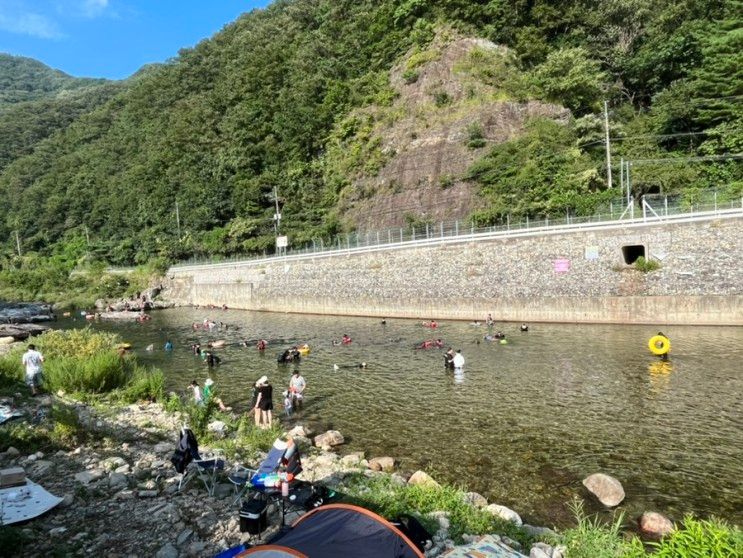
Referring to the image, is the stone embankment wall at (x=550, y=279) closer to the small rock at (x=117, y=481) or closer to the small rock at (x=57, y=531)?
the small rock at (x=117, y=481)

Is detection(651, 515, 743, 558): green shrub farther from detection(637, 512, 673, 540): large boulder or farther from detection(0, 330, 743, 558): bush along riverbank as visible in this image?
detection(637, 512, 673, 540): large boulder

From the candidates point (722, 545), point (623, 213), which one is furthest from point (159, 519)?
point (623, 213)

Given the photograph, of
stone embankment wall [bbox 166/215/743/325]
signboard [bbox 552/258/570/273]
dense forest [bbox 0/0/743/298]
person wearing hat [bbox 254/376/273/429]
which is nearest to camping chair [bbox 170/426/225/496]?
person wearing hat [bbox 254/376/273/429]

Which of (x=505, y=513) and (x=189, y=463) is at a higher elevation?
(x=189, y=463)

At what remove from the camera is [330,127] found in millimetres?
73438

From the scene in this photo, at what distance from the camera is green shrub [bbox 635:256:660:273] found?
95.6 ft

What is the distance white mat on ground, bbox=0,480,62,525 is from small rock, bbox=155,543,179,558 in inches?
99.8

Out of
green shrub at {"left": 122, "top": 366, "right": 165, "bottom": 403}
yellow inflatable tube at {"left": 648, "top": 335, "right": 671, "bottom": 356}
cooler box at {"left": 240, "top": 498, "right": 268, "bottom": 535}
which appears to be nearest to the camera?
cooler box at {"left": 240, "top": 498, "right": 268, "bottom": 535}

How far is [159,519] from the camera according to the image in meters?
7.51

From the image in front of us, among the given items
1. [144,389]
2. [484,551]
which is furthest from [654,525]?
[144,389]

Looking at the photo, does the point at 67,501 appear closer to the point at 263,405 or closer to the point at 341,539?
the point at 341,539

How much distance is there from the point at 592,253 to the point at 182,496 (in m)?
30.0

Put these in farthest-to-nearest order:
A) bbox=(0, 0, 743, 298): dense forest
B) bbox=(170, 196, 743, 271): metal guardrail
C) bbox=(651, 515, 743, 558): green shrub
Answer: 1. bbox=(0, 0, 743, 298): dense forest
2. bbox=(170, 196, 743, 271): metal guardrail
3. bbox=(651, 515, 743, 558): green shrub

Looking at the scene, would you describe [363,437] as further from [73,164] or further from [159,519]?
[73,164]
